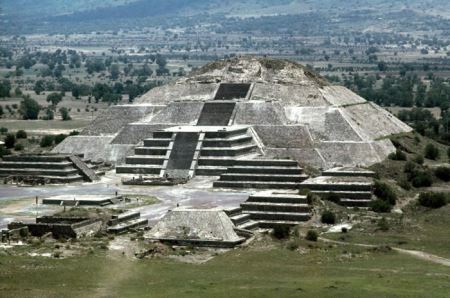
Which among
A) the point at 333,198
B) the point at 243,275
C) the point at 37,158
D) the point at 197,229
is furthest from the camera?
the point at 37,158

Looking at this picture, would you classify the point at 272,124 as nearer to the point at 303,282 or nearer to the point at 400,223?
the point at 400,223

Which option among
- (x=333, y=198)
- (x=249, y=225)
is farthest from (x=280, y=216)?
(x=333, y=198)

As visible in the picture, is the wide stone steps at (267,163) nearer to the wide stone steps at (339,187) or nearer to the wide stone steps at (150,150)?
the wide stone steps at (339,187)

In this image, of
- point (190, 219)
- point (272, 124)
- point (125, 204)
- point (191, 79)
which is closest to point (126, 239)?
point (190, 219)

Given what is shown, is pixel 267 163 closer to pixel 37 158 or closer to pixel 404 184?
pixel 404 184

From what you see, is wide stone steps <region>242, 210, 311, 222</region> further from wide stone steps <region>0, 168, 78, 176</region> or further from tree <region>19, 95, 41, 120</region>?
tree <region>19, 95, 41, 120</region>

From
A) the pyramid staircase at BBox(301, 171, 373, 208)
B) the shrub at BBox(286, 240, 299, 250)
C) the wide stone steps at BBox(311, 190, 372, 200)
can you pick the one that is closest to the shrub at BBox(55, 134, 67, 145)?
the pyramid staircase at BBox(301, 171, 373, 208)
